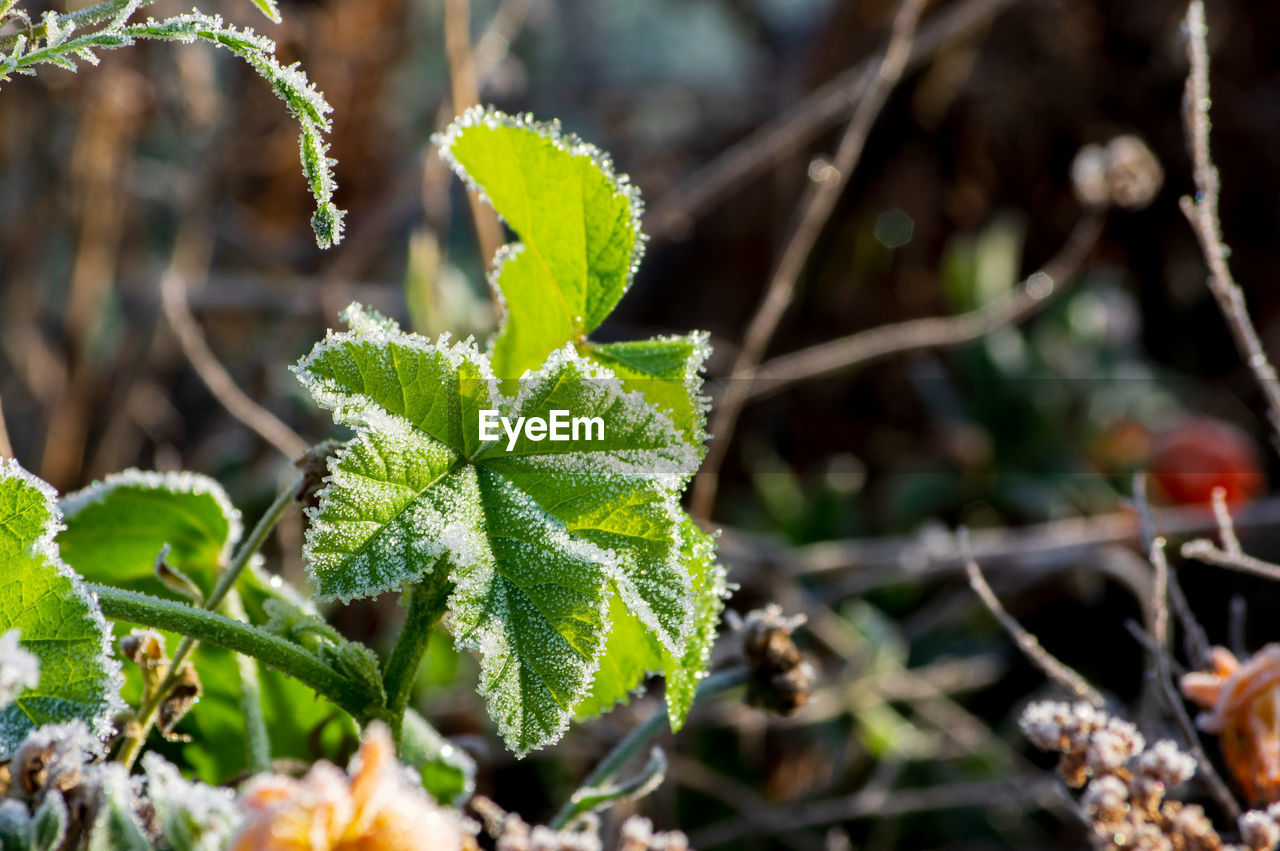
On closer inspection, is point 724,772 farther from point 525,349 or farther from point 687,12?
point 687,12

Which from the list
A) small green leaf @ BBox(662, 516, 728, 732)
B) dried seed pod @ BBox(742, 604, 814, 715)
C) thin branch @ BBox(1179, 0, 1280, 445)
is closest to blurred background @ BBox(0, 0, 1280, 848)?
thin branch @ BBox(1179, 0, 1280, 445)

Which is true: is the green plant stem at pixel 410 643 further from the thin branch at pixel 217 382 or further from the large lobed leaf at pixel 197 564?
the thin branch at pixel 217 382

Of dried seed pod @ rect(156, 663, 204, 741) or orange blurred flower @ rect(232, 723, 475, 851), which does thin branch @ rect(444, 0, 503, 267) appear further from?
orange blurred flower @ rect(232, 723, 475, 851)

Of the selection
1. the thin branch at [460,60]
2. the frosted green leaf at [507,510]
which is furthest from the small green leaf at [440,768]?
the thin branch at [460,60]

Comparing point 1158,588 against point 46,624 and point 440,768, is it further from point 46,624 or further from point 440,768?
point 46,624

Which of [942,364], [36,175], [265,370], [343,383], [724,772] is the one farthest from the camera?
[942,364]

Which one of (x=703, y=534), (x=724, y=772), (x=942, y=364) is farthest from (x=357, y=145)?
(x=703, y=534)
